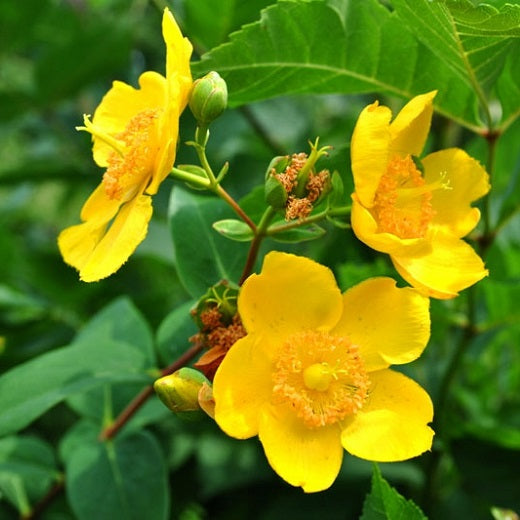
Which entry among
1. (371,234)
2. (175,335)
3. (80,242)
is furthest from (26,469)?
(371,234)

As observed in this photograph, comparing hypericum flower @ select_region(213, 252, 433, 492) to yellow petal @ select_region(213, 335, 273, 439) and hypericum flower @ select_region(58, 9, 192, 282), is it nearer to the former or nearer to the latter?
yellow petal @ select_region(213, 335, 273, 439)

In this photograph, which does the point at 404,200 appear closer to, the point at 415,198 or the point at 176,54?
the point at 415,198

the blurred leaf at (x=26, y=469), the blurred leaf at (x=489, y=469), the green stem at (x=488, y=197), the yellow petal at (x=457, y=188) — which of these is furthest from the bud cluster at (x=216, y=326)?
the blurred leaf at (x=489, y=469)

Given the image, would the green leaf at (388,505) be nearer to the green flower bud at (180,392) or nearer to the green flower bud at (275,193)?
the green flower bud at (180,392)

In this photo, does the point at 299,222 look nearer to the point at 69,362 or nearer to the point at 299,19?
the point at 299,19

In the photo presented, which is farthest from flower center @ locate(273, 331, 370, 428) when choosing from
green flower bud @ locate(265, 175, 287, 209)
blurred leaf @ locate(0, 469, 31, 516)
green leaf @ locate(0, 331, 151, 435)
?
blurred leaf @ locate(0, 469, 31, 516)

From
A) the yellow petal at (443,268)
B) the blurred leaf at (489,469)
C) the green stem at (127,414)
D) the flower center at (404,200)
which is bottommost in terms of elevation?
the blurred leaf at (489,469)
